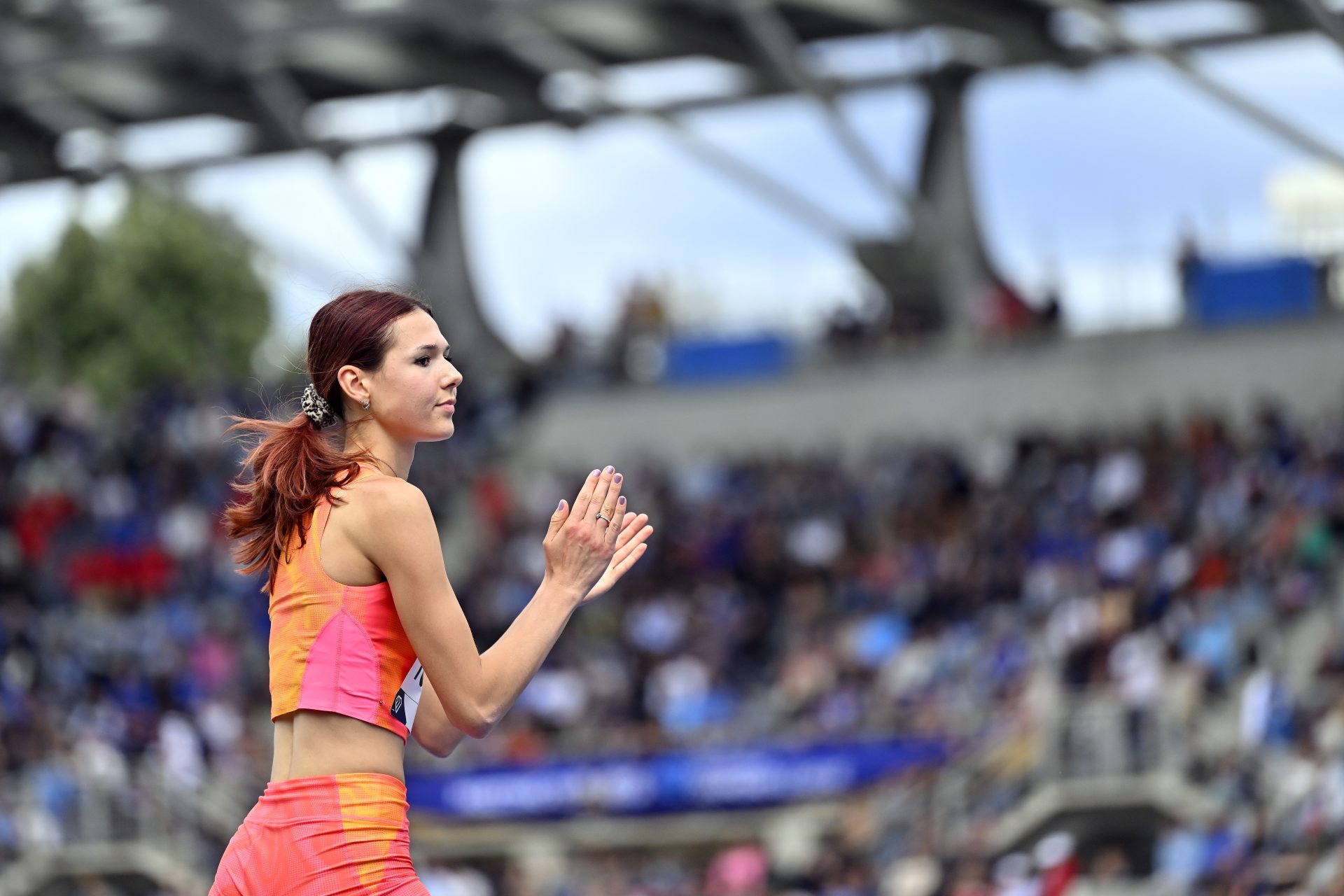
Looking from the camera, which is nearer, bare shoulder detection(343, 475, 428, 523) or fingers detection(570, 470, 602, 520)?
bare shoulder detection(343, 475, 428, 523)

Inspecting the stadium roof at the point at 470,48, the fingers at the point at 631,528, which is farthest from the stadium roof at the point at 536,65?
the fingers at the point at 631,528

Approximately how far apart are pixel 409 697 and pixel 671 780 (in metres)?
15.5

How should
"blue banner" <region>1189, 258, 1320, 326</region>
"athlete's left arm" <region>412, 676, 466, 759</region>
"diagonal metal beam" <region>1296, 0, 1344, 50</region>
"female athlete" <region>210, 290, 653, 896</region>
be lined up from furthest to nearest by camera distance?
"blue banner" <region>1189, 258, 1320, 326</region>, "diagonal metal beam" <region>1296, 0, 1344, 50</region>, "athlete's left arm" <region>412, 676, 466, 759</region>, "female athlete" <region>210, 290, 653, 896</region>

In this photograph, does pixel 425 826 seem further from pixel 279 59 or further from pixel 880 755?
pixel 279 59

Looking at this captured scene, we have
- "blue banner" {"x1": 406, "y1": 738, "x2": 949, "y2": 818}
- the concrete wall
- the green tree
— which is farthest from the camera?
the green tree

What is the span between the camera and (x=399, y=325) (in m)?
3.53

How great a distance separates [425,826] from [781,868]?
461 cm

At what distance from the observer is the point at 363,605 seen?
11.2 feet

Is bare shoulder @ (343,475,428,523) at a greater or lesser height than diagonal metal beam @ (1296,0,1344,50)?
lesser

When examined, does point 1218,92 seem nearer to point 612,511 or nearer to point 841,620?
point 841,620

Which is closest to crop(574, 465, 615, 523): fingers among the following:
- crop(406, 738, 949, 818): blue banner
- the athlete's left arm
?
the athlete's left arm

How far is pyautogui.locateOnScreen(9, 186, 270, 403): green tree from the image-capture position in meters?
50.8

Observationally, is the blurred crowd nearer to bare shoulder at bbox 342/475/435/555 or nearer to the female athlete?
the female athlete

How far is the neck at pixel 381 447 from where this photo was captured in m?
3.55
